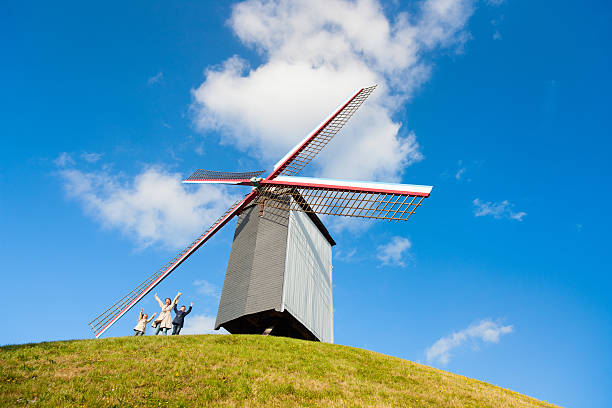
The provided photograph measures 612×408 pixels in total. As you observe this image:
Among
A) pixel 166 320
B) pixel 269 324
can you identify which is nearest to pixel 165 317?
pixel 166 320

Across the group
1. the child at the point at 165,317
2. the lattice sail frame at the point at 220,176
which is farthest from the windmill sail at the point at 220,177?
the child at the point at 165,317

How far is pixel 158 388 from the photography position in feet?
38.4

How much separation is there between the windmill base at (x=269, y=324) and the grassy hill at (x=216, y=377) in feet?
15.7

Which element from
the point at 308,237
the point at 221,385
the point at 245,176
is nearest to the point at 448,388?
the point at 221,385

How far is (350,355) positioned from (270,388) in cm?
614

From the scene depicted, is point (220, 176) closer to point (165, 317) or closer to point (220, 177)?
point (220, 177)

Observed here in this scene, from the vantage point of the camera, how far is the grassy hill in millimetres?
11094

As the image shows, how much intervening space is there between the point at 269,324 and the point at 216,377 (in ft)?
33.2

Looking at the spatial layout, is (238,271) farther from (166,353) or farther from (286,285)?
(166,353)

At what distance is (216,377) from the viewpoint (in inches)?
509

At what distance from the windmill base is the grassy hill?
4.80 metres

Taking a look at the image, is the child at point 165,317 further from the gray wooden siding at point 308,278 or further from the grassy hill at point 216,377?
the gray wooden siding at point 308,278

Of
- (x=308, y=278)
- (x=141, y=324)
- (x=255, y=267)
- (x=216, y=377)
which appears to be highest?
(x=308, y=278)

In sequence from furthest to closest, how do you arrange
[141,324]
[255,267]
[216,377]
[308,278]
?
[308,278] < [255,267] < [141,324] < [216,377]
